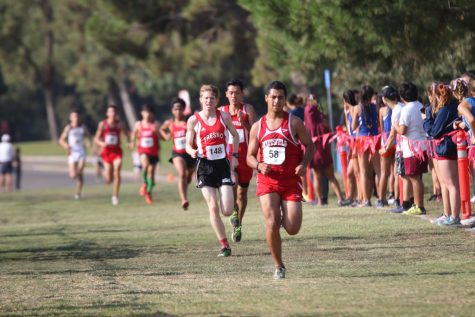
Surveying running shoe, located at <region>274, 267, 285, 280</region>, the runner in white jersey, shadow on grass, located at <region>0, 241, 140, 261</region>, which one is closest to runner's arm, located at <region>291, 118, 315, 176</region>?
running shoe, located at <region>274, 267, 285, 280</region>

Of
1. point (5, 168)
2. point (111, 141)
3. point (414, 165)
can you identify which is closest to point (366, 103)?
point (414, 165)

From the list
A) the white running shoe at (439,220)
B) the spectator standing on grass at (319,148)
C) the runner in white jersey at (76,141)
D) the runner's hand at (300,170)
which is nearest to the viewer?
the runner's hand at (300,170)

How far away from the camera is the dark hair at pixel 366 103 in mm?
19578

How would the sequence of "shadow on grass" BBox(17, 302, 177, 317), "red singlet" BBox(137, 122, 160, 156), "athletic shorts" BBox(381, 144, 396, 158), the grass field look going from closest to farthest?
"shadow on grass" BBox(17, 302, 177, 317), the grass field, "athletic shorts" BBox(381, 144, 396, 158), "red singlet" BBox(137, 122, 160, 156)

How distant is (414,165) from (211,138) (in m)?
4.14

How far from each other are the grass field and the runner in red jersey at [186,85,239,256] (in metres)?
0.78

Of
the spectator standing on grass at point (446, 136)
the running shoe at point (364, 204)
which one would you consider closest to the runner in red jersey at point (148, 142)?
the running shoe at point (364, 204)

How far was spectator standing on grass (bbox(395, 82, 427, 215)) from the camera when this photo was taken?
1708 cm

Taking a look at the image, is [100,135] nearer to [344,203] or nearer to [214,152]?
[344,203]

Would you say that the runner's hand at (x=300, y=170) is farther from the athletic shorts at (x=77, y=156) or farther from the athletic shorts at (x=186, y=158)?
the athletic shorts at (x=77, y=156)

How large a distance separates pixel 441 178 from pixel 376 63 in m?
8.97

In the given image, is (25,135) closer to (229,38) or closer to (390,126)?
(229,38)

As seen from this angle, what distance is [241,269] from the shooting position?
494 inches

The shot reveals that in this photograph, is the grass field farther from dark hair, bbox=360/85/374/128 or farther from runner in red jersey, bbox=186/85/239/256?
dark hair, bbox=360/85/374/128
